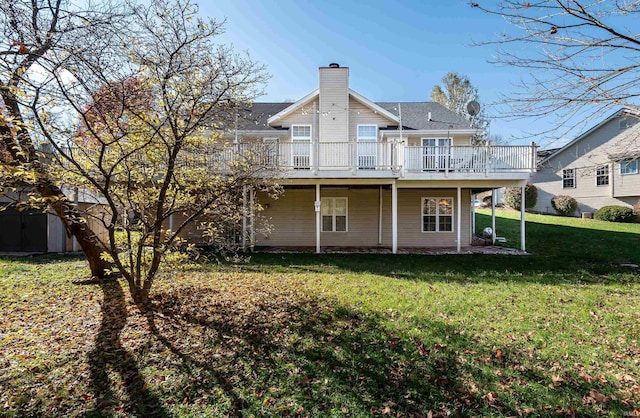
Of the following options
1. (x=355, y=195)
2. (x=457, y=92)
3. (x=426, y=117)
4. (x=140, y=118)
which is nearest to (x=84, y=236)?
(x=140, y=118)

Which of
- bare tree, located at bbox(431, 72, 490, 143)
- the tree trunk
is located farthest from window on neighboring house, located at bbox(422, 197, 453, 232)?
bare tree, located at bbox(431, 72, 490, 143)

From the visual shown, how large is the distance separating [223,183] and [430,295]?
14.8 ft

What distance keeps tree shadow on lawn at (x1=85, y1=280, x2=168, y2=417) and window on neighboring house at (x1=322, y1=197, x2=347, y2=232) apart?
30.8 ft

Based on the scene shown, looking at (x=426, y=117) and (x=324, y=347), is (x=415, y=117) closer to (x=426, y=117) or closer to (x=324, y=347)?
(x=426, y=117)

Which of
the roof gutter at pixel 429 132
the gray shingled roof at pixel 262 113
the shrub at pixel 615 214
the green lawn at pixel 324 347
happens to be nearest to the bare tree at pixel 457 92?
the shrub at pixel 615 214

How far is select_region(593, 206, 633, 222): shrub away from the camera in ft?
57.8

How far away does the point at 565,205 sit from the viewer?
20.4 metres

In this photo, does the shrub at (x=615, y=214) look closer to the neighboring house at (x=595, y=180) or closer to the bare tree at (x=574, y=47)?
the neighboring house at (x=595, y=180)

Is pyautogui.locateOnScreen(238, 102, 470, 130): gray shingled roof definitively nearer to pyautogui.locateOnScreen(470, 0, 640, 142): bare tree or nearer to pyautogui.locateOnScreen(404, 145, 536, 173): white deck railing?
pyautogui.locateOnScreen(404, 145, 536, 173): white deck railing

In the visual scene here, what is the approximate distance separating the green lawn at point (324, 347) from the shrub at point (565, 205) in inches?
610

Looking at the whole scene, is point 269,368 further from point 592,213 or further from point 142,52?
point 592,213

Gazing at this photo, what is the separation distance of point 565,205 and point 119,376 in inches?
980

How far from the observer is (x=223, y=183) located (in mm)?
5543

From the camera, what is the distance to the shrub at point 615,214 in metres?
17.6
